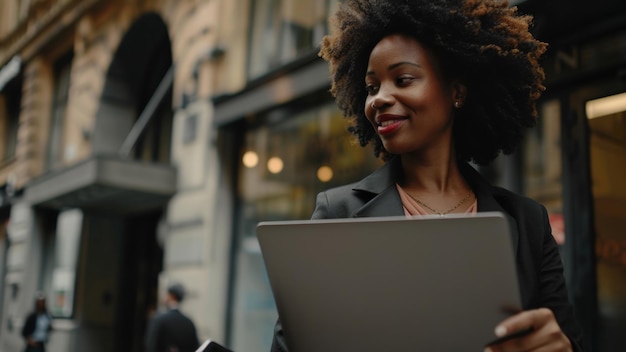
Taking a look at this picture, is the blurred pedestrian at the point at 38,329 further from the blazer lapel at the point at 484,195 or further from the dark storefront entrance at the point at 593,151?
the blazer lapel at the point at 484,195

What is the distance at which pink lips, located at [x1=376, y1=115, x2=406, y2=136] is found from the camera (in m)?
1.54

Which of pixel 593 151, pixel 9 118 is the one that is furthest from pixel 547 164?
pixel 9 118

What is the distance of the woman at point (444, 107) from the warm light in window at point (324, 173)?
17.4 ft

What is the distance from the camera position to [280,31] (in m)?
8.21

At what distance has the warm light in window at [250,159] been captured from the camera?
27.0 ft

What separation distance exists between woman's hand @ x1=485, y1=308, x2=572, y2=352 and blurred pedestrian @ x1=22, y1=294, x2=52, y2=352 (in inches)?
402

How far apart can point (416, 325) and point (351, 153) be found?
18.7 feet

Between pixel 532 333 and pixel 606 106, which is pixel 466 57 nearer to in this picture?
pixel 532 333

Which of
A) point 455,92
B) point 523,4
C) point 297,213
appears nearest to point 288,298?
point 455,92

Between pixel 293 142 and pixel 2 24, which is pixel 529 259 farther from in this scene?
pixel 2 24

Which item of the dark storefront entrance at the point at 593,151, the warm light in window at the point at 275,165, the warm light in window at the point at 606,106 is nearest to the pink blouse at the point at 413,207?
the dark storefront entrance at the point at 593,151

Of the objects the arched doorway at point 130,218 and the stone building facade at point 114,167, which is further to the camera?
the arched doorway at point 130,218

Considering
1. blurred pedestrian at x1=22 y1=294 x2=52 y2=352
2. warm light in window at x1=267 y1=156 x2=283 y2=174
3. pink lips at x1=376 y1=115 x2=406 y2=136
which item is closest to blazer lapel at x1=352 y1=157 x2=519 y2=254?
pink lips at x1=376 y1=115 x2=406 y2=136

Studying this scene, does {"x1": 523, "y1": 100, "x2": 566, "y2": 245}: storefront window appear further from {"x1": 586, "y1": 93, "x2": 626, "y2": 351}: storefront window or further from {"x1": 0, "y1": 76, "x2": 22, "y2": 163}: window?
{"x1": 0, "y1": 76, "x2": 22, "y2": 163}: window
